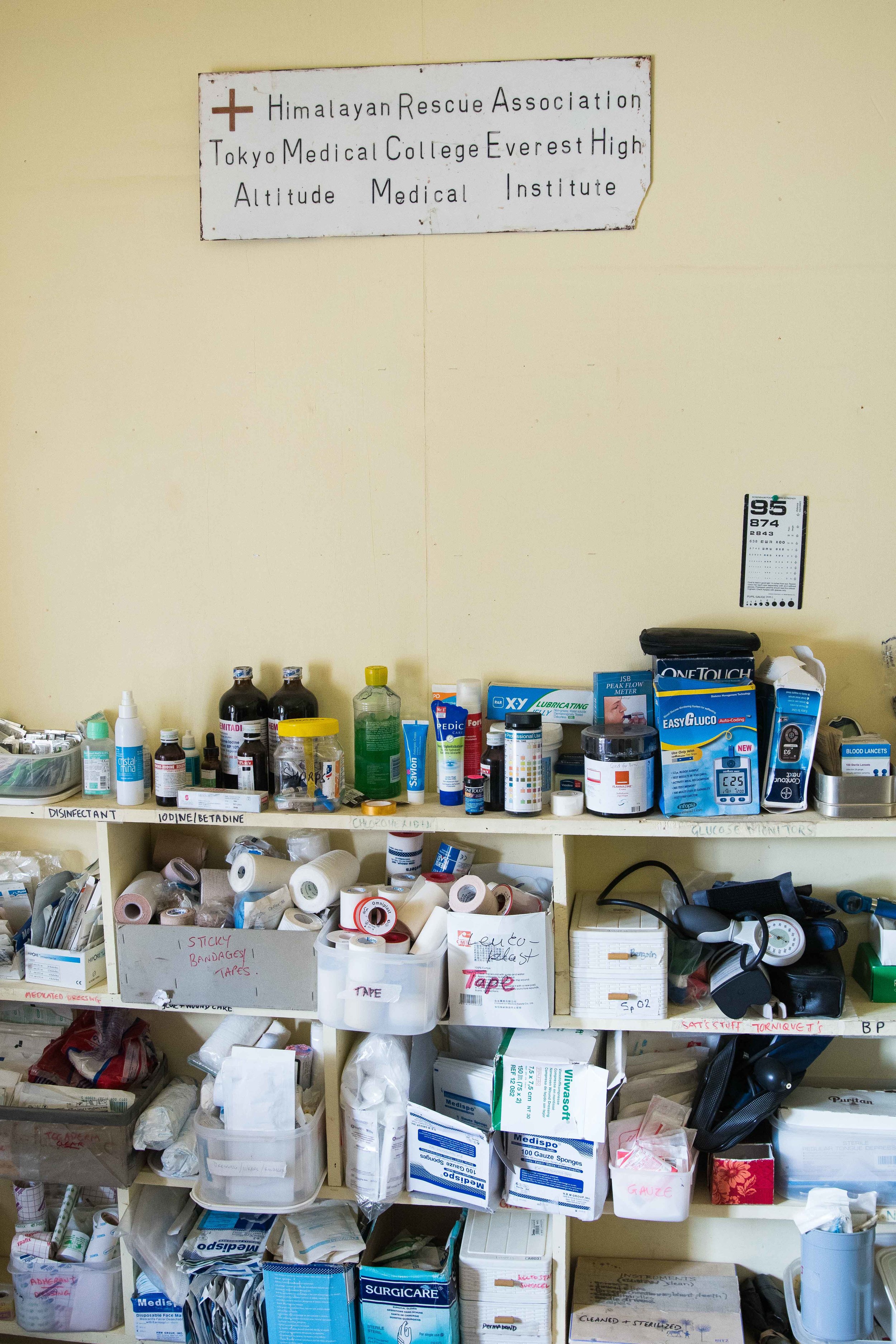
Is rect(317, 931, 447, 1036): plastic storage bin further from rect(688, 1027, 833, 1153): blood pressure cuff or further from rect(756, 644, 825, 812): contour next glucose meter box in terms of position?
rect(756, 644, 825, 812): contour next glucose meter box

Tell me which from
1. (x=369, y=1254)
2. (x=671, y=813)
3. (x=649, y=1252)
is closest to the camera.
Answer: (x=671, y=813)

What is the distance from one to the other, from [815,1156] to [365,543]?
1.37m

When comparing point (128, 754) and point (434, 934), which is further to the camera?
point (128, 754)

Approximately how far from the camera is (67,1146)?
1.76 metres

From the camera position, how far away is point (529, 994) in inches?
65.0

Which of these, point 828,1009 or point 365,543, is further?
point 365,543

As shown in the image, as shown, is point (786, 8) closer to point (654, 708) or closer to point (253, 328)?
point (253, 328)

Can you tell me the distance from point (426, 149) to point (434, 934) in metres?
1.39

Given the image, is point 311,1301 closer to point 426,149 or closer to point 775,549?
point 775,549

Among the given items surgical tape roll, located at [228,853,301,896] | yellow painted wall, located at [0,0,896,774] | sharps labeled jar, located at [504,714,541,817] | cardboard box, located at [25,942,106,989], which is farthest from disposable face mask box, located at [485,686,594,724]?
cardboard box, located at [25,942,106,989]

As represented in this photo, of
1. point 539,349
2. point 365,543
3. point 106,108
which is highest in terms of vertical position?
point 106,108

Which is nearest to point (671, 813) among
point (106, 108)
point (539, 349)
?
point (539, 349)

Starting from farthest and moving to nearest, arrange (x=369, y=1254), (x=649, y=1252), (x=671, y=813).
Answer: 1. (x=649, y=1252)
2. (x=369, y=1254)
3. (x=671, y=813)

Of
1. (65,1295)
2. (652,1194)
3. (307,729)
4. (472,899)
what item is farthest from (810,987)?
(65,1295)
